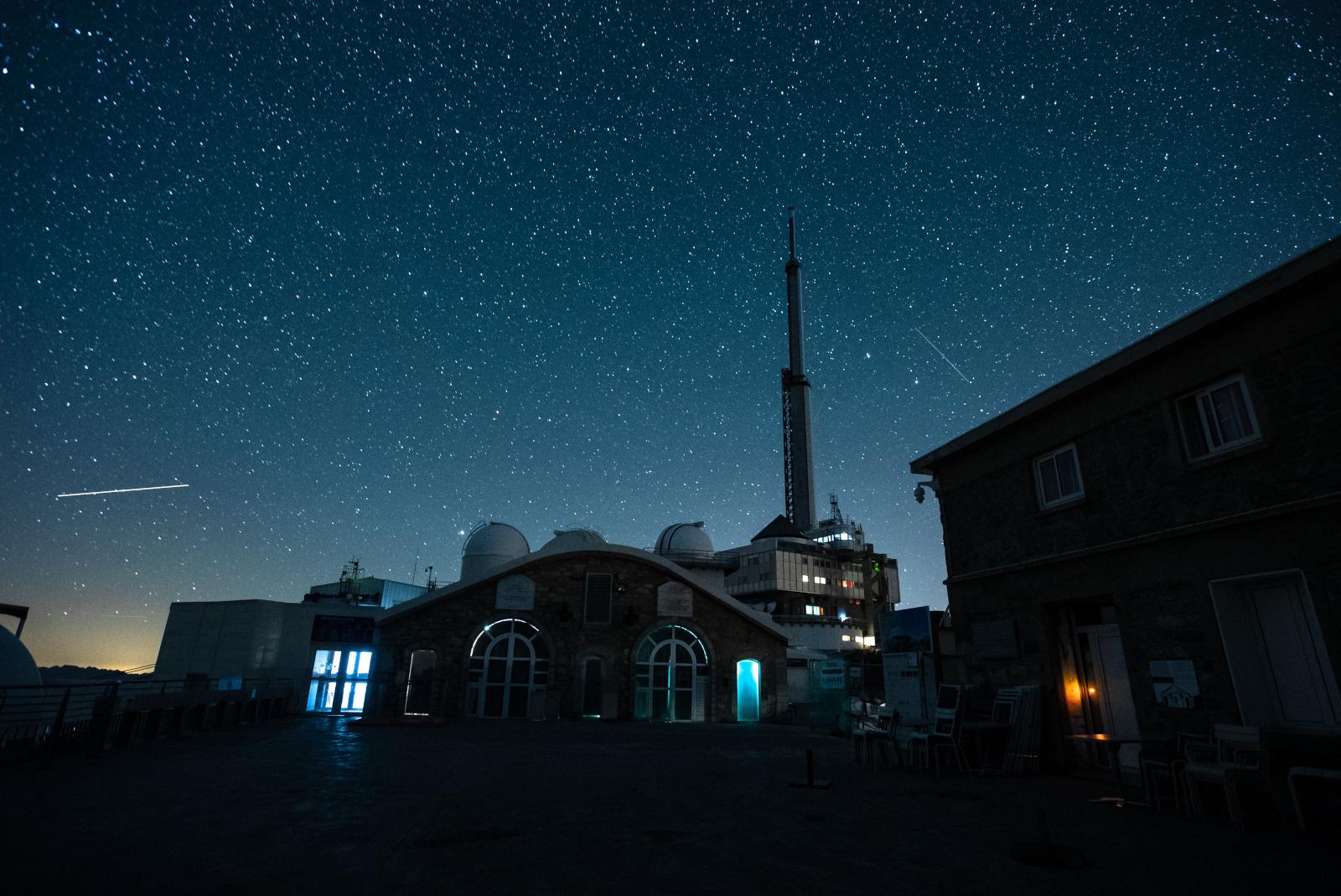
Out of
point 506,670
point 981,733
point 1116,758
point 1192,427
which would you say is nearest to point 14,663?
point 506,670

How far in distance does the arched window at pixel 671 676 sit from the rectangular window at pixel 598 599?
174 cm

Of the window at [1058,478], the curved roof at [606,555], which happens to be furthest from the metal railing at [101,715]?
the window at [1058,478]

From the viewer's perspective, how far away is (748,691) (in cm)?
2336

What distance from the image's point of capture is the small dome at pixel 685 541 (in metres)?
36.8

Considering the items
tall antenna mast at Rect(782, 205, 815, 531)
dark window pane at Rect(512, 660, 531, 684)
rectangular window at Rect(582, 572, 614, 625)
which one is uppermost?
tall antenna mast at Rect(782, 205, 815, 531)

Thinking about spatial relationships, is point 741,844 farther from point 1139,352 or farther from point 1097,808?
point 1139,352

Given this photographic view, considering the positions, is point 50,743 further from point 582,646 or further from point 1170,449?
point 1170,449

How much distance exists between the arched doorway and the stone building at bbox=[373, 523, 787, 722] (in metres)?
0.03

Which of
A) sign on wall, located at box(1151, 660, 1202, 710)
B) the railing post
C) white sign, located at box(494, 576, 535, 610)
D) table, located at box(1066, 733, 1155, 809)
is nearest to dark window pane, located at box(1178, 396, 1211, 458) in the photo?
sign on wall, located at box(1151, 660, 1202, 710)

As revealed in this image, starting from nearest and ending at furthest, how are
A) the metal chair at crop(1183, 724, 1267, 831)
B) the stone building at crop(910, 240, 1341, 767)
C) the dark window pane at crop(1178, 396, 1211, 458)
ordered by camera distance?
the metal chair at crop(1183, 724, 1267, 831) → the stone building at crop(910, 240, 1341, 767) → the dark window pane at crop(1178, 396, 1211, 458)

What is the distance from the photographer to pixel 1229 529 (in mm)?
7500

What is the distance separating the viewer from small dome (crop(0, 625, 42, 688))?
14.2 m

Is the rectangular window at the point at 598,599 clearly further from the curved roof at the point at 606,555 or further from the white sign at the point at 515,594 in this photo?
the white sign at the point at 515,594

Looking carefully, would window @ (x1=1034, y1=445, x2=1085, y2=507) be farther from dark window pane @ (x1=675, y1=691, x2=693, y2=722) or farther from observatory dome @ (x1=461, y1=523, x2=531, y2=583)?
observatory dome @ (x1=461, y1=523, x2=531, y2=583)
